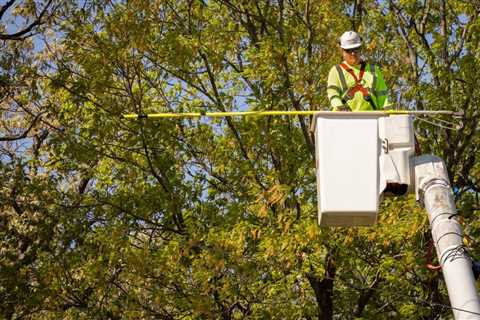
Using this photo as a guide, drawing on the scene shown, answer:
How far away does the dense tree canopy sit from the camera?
10.7 m

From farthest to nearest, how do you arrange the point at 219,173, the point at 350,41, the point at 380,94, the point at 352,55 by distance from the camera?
the point at 219,173
the point at 380,94
the point at 352,55
the point at 350,41

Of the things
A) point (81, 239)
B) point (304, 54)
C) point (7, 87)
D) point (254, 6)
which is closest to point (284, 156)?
point (304, 54)

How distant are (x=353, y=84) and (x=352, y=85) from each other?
1 centimetres

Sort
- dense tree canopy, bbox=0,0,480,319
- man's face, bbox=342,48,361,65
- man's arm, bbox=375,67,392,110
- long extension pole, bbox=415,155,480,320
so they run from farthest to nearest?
dense tree canopy, bbox=0,0,480,319 < man's arm, bbox=375,67,392,110 < man's face, bbox=342,48,361,65 < long extension pole, bbox=415,155,480,320

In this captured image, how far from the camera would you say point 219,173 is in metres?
13.2

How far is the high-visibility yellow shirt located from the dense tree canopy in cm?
337

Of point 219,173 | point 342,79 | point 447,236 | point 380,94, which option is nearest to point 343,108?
point 342,79

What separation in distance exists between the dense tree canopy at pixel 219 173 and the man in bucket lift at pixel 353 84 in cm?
344

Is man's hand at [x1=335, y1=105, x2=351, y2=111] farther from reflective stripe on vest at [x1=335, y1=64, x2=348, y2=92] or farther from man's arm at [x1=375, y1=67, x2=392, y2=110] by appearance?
man's arm at [x1=375, y1=67, x2=392, y2=110]

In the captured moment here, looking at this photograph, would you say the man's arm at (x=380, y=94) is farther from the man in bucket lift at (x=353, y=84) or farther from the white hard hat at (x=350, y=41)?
the white hard hat at (x=350, y=41)

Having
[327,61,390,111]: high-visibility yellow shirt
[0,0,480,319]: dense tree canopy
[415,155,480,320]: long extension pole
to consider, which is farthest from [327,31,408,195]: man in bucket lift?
[0,0,480,319]: dense tree canopy

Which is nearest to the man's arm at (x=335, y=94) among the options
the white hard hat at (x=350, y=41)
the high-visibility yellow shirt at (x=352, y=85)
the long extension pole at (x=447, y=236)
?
the high-visibility yellow shirt at (x=352, y=85)

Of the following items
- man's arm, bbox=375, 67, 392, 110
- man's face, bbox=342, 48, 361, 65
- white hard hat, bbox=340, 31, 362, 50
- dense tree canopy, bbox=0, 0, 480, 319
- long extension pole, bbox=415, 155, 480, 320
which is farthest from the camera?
dense tree canopy, bbox=0, 0, 480, 319

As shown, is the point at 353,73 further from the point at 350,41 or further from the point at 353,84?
the point at 350,41
